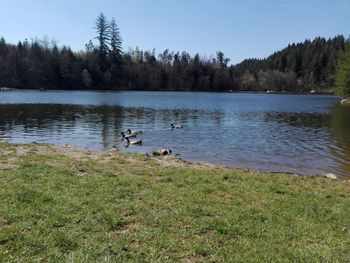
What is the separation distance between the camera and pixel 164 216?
361 inches

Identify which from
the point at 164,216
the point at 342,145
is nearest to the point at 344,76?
the point at 342,145

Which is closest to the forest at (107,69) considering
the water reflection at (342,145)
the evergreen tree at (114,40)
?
the evergreen tree at (114,40)

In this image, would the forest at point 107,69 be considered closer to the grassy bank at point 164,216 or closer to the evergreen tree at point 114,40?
the evergreen tree at point 114,40

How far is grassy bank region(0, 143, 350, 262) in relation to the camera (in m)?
7.25

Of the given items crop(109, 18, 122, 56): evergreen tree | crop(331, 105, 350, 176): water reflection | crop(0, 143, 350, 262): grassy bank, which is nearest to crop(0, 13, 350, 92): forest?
crop(109, 18, 122, 56): evergreen tree

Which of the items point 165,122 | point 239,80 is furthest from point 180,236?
point 239,80

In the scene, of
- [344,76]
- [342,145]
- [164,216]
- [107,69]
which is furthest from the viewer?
[107,69]

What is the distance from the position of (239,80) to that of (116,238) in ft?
623

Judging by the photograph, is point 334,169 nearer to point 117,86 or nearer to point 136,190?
point 136,190

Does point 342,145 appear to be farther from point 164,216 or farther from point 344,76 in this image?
point 344,76

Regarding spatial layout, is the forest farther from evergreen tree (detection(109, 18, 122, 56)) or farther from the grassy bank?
the grassy bank

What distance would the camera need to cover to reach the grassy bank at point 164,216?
725 centimetres

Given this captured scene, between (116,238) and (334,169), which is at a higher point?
(116,238)

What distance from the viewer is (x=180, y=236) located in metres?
8.03
